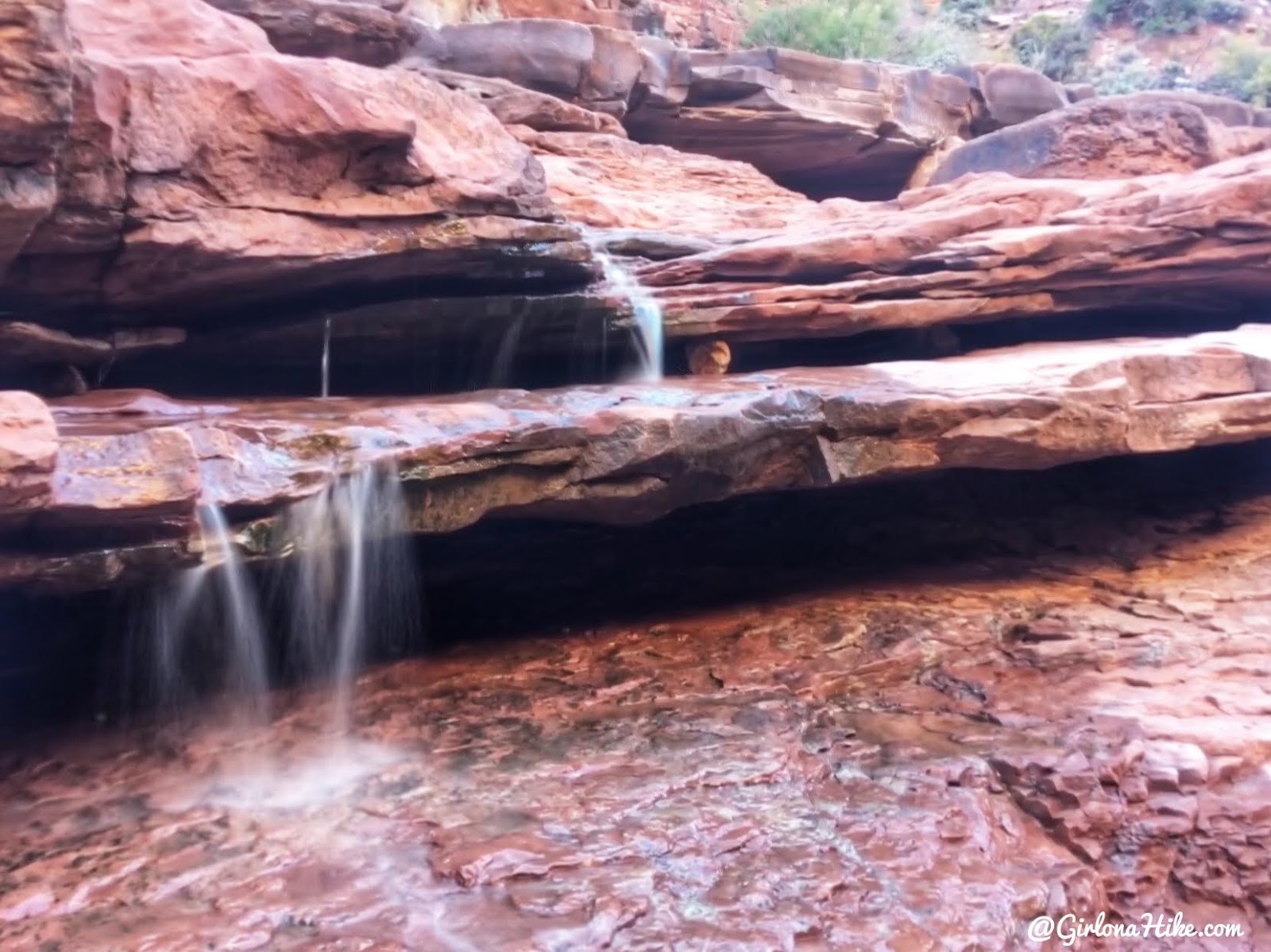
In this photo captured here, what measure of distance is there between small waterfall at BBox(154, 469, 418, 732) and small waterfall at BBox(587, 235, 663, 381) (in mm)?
1786

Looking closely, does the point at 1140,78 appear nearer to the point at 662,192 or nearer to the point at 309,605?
the point at 662,192

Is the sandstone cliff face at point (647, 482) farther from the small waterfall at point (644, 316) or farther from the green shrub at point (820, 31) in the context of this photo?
the green shrub at point (820, 31)

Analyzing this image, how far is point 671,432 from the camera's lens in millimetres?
4887

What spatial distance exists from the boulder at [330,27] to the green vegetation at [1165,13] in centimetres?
1878

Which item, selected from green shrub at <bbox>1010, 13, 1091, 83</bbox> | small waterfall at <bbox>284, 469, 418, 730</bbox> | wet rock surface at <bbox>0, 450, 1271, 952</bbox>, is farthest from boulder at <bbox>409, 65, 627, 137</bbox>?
green shrub at <bbox>1010, 13, 1091, 83</bbox>

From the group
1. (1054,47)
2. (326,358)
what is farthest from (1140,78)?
(326,358)

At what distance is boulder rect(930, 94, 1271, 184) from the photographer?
8.60 metres

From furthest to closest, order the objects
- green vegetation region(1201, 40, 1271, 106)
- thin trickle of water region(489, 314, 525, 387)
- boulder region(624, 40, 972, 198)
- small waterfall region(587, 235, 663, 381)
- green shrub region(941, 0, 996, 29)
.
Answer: green shrub region(941, 0, 996, 29) < green vegetation region(1201, 40, 1271, 106) < boulder region(624, 40, 972, 198) < small waterfall region(587, 235, 663, 381) < thin trickle of water region(489, 314, 525, 387)

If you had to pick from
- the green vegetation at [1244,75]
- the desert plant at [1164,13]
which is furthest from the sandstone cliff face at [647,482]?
the desert plant at [1164,13]

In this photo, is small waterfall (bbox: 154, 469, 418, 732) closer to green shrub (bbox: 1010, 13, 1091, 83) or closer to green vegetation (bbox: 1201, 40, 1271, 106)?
green vegetation (bbox: 1201, 40, 1271, 106)

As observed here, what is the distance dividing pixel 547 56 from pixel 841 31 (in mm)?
8014

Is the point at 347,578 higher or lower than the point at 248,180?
lower

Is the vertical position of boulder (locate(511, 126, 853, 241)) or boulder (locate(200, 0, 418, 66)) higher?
boulder (locate(200, 0, 418, 66))

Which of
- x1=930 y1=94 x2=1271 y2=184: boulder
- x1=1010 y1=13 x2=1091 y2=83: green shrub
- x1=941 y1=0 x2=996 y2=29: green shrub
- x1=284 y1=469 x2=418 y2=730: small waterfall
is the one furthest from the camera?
x1=941 y1=0 x2=996 y2=29: green shrub
